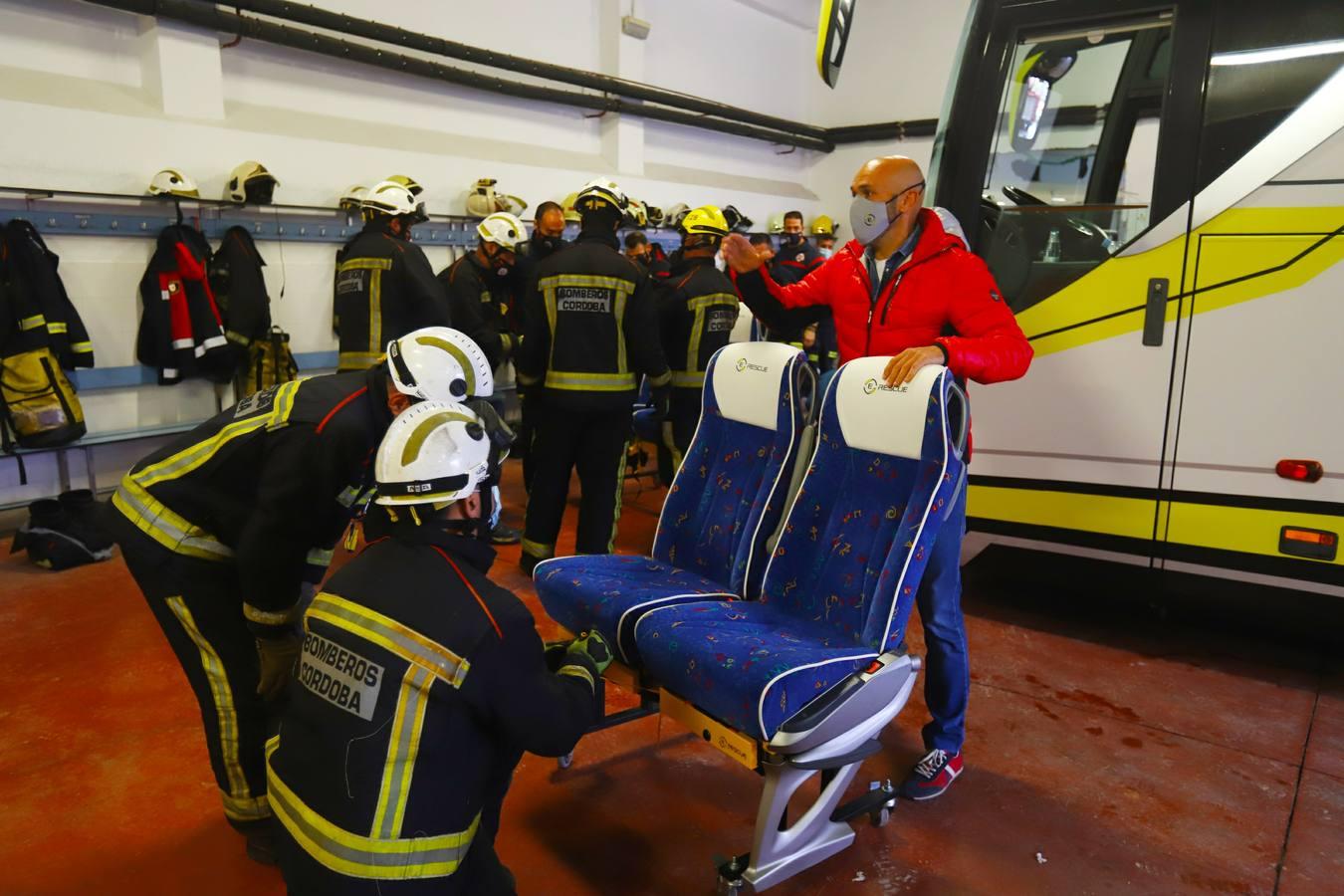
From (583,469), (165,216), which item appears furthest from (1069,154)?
(165,216)

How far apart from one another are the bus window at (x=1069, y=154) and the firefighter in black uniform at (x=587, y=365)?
1.60 metres

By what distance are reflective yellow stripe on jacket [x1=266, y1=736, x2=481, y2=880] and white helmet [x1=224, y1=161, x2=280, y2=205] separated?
4966 mm

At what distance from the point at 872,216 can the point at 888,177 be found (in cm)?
11

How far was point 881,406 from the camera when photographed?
235cm

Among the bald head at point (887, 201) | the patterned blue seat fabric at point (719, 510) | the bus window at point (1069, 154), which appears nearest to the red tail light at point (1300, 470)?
the bus window at point (1069, 154)

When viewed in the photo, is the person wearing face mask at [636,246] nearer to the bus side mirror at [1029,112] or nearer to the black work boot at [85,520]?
the bus side mirror at [1029,112]

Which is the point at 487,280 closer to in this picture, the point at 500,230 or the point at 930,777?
the point at 500,230

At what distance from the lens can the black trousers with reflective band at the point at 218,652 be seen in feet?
6.65

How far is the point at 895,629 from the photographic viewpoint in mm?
2160

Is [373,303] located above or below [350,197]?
below

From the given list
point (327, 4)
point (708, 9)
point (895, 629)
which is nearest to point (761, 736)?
point (895, 629)

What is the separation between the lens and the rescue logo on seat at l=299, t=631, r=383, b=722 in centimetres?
146

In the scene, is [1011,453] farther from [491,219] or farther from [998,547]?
[491,219]

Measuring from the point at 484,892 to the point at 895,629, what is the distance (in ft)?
3.62
